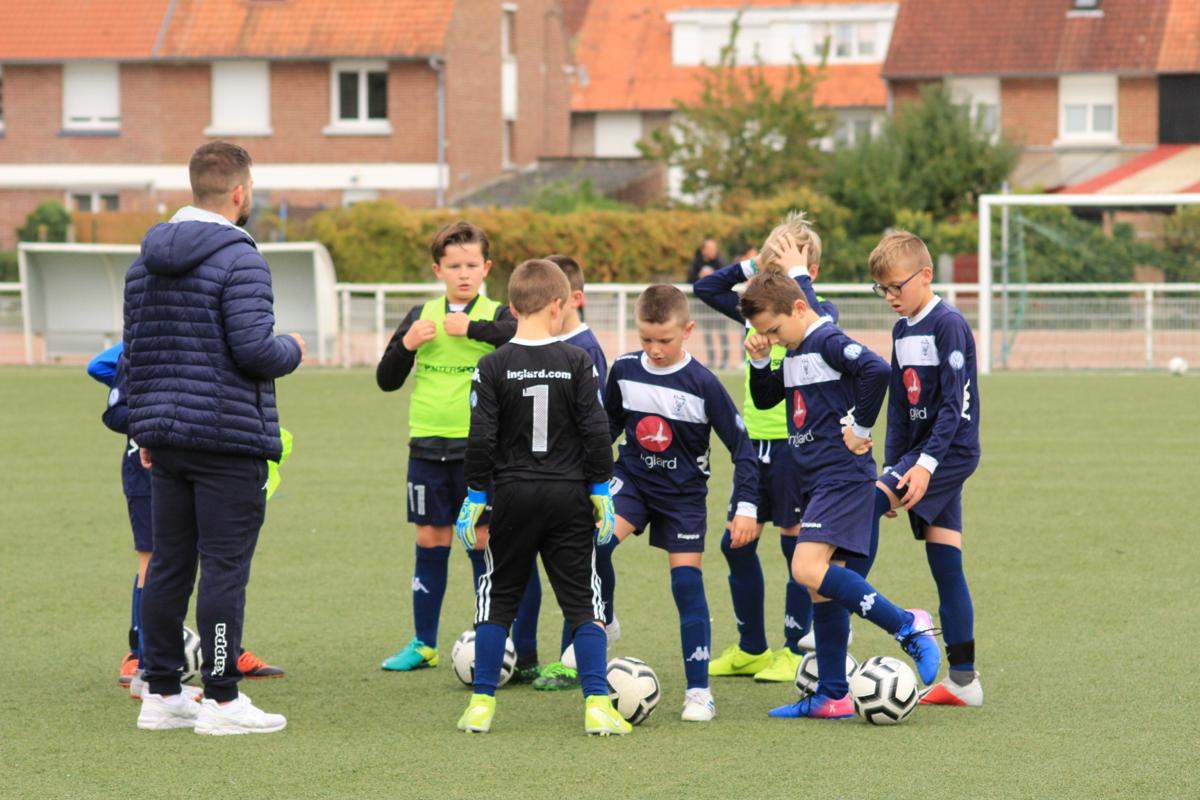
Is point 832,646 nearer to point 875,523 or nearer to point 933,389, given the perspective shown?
point 875,523

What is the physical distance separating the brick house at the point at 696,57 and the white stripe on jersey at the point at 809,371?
145 feet

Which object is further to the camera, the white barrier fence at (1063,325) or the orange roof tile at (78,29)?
the orange roof tile at (78,29)

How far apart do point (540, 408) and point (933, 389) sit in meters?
1.62

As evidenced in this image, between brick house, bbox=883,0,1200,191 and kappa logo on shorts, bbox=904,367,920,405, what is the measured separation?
35921 mm

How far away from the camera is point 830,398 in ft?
20.2

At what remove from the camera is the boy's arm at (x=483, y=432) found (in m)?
5.83

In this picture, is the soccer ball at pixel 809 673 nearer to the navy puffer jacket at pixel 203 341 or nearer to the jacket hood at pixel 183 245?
the navy puffer jacket at pixel 203 341

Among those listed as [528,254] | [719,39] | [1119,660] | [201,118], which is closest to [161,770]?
[1119,660]

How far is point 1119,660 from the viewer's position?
685 cm

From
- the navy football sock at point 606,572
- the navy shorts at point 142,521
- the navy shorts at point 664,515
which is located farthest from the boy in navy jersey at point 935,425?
the navy shorts at point 142,521

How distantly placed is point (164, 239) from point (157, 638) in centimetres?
144

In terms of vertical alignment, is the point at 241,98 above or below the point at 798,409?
above

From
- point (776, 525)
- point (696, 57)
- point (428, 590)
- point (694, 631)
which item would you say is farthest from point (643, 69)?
point (694, 631)

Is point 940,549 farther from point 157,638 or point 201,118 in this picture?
point 201,118
